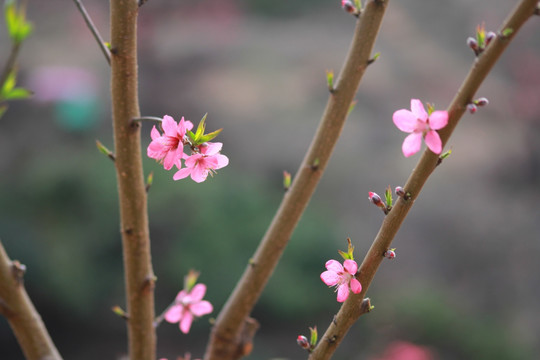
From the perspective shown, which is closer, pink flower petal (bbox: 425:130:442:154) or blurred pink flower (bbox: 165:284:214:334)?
pink flower petal (bbox: 425:130:442:154)

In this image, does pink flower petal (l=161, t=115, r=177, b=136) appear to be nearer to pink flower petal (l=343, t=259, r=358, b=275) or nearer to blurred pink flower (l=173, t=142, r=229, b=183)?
blurred pink flower (l=173, t=142, r=229, b=183)

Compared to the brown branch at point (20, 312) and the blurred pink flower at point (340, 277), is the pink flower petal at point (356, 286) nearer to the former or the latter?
the blurred pink flower at point (340, 277)

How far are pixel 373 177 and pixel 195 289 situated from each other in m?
2.42

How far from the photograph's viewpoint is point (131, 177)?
1.56ft

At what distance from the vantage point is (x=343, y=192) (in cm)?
285

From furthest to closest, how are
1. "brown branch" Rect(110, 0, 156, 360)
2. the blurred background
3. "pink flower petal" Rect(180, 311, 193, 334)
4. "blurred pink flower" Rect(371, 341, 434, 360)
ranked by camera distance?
the blurred background
"blurred pink flower" Rect(371, 341, 434, 360)
"pink flower petal" Rect(180, 311, 193, 334)
"brown branch" Rect(110, 0, 156, 360)

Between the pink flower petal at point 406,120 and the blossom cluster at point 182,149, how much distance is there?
0.38ft

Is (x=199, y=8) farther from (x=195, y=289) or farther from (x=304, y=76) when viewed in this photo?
(x=195, y=289)

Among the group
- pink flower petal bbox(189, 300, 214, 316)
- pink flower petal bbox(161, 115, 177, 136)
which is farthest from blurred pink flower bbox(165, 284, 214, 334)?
pink flower petal bbox(161, 115, 177, 136)

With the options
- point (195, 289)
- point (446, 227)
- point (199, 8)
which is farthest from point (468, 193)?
point (195, 289)

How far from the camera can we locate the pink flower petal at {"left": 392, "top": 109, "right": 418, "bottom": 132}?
349 millimetres

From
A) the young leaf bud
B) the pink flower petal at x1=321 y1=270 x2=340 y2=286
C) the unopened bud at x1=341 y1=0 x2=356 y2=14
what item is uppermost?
the unopened bud at x1=341 y1=0 x2=356 y2=14

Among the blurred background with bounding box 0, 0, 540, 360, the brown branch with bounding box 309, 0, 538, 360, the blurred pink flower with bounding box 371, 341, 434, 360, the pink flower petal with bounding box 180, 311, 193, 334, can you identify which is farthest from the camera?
the blurred background with bounding box 0, 0, 540, 360

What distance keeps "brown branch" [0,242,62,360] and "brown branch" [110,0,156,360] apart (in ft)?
0.25
